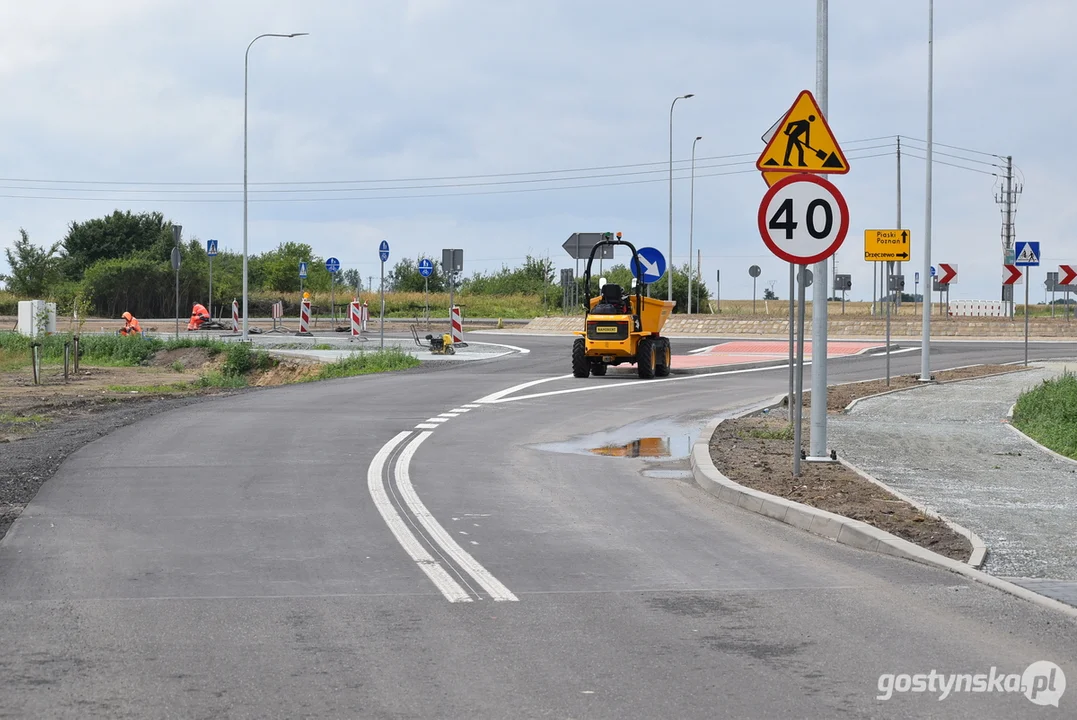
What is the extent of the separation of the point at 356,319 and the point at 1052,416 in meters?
30.3

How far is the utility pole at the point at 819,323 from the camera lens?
12.4 meters

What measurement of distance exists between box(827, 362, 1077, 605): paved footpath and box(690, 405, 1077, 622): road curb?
18 centimetres

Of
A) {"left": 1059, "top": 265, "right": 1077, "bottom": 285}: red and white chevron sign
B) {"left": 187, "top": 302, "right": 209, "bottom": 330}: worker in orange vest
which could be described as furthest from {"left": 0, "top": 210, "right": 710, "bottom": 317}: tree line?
{"left": 1059, "top": 265, "right": 1077, "bottom": 285}: red and white chevron sign

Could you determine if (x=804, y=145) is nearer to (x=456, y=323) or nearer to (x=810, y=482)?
(x=810, y=482)

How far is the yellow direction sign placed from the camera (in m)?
21.7

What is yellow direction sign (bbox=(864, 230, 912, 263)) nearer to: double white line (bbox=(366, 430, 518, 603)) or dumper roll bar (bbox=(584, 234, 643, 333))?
dumper roll bar (bbox=(584, 234, 643, 333))

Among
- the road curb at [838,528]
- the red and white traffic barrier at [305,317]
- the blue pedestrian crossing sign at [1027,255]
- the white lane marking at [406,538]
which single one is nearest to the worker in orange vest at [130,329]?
the red and white traffic barrier at [305,317]

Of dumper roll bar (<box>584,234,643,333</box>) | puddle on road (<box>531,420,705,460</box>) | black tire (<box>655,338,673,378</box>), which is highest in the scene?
dumper roll bar (<box>584,234,643,333</box>)

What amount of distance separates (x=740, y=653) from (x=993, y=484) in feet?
21.1

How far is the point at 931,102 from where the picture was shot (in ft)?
82.8

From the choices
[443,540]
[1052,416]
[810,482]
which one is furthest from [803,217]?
[1052,416]

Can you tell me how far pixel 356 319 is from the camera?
4519cm

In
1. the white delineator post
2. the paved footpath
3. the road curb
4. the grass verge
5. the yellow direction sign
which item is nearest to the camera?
the road curb

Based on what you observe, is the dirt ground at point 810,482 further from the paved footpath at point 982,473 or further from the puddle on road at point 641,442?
the puddle on road at point 641,442
